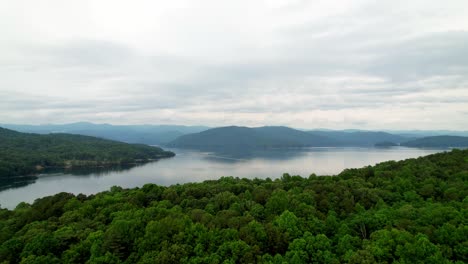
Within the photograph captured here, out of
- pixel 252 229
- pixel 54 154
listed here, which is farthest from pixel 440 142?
pixel 54 154

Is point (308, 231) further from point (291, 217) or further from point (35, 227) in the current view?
point (35, 227)

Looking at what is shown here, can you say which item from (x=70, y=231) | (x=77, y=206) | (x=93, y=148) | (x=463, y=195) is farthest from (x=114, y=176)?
(x=463, y=195)

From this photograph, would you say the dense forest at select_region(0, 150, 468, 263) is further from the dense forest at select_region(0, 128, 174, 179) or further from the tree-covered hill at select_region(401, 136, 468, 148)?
the tree-covered hill at select_region(401, 136, 468, 148)

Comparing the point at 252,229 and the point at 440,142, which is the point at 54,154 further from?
the point at 440,142

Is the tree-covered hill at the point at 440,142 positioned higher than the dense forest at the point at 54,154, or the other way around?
the tree-covered hill at the point at 440,142

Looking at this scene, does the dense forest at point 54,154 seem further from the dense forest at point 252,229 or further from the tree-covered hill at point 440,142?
the tree-covered hill at point 440,142

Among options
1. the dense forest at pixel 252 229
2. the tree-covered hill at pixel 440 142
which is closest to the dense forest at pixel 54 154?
the dense forest at pixel 252 229

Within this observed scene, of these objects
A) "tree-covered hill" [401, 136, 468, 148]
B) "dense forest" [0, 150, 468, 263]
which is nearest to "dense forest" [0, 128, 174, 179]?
"dense forest" [0, 150, 468, 263]

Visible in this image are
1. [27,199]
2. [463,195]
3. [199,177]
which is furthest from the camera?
[199,177]
